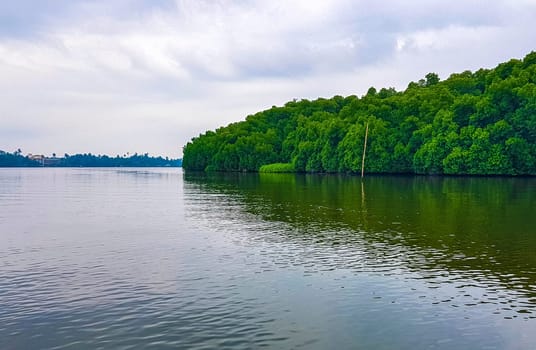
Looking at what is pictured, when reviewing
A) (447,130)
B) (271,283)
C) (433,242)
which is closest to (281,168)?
(447,130)

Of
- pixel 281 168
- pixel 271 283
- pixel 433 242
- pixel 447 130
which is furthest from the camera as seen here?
pixel 281 168

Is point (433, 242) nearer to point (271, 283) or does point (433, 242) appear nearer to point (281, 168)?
point (271, 283)

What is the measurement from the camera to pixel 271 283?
76.1 ft

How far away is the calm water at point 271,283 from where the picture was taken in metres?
16.7

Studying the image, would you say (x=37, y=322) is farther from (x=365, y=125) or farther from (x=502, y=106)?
(x=365, y=125)

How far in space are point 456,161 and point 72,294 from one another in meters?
121

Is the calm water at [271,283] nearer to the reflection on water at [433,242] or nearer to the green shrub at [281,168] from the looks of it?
the reflection on water at [433,242]

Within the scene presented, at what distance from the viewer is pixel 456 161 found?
127812 mm

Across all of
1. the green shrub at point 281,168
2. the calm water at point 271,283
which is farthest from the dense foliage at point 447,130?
the calm water at point 271,283

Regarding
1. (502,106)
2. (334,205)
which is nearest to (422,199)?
(334,205)

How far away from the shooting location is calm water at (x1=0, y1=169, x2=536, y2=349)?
16688 millimetres

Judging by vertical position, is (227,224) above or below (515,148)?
below

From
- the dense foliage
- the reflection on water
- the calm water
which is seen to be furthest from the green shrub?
the calm water

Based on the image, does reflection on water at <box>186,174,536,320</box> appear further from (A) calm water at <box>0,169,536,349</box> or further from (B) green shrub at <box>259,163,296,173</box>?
(B) green shrub at <box>259,163,296,173</box>
